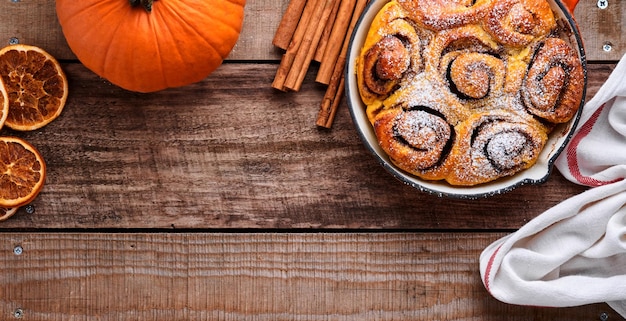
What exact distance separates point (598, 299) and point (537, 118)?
1.26ft

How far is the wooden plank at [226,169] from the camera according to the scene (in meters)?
1.55

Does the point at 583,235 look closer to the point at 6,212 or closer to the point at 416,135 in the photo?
the point at 416,135

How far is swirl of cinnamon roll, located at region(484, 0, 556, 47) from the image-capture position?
1367 mm

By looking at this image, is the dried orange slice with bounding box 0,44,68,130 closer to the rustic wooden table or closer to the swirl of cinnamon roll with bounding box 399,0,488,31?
the rustic wooden table

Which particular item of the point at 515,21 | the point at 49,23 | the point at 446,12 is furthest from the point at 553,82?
the point at 49,23

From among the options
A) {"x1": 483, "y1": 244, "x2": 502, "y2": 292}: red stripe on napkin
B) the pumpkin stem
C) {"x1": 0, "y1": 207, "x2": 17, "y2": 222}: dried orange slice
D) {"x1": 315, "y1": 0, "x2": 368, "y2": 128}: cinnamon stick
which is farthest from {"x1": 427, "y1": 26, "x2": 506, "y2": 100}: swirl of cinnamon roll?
{"x1": 0, "y1": 207, "x2": 17, "y2": 222}: dried orange slice

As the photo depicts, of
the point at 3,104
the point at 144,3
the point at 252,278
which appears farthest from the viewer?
the point at 252,278

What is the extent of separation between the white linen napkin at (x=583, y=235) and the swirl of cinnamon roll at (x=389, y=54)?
38 centimetres

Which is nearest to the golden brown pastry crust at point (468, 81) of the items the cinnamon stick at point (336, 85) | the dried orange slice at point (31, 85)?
the cinnamon stick at point (336, 85)

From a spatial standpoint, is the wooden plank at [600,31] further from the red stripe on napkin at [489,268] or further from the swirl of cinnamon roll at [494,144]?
the red stripe on napkin at [489,268]

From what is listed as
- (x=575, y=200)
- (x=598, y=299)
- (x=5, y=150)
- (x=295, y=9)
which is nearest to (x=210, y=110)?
(x=295, y=9)

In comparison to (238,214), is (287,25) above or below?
above

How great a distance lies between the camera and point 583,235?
151 cm

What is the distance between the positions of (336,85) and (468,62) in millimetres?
277
